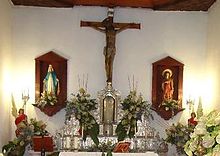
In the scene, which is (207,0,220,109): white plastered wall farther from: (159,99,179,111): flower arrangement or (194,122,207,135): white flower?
(194,122,207,135): white flower

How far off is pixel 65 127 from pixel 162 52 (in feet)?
7.10

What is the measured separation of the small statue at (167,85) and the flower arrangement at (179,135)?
0.73 metres

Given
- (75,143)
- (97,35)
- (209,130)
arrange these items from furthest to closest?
(97,35), (75,143), (209,130)

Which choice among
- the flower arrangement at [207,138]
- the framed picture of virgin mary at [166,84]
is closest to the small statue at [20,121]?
the framed picture of virgin mary at [166,84]

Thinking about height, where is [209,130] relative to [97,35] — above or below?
below

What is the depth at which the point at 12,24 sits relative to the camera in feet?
24.3

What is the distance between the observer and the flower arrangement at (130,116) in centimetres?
706

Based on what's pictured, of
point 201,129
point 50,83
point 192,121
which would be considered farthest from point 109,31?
point 201,129

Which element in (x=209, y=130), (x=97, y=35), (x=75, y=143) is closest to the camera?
(x=209, y=130)

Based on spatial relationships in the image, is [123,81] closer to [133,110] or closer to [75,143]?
[133,110]

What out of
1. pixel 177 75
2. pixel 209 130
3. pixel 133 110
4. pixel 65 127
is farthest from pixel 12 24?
pixel 209 130

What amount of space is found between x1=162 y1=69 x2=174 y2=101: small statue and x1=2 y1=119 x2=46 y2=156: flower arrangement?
2161mm

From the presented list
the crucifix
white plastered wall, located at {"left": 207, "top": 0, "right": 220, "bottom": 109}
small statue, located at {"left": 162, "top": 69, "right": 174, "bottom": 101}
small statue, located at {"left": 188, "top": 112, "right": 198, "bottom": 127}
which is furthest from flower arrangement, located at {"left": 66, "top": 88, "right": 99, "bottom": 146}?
white plastered wall, located at {"left": 207, "top": 0, "right": 220, "bottom": 109}

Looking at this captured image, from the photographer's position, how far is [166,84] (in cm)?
747
